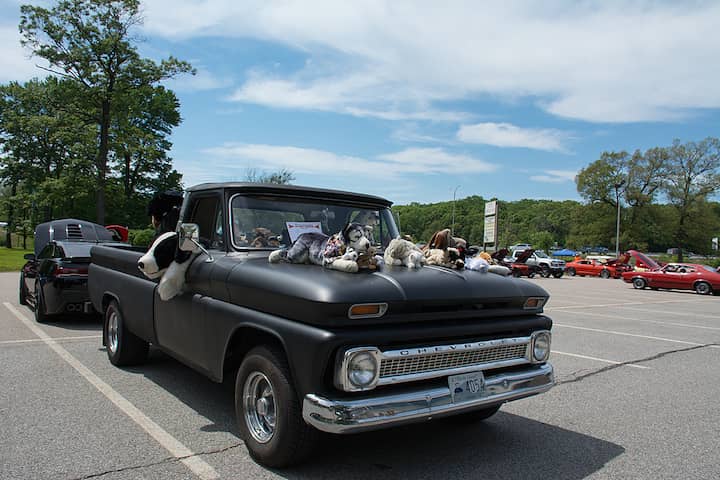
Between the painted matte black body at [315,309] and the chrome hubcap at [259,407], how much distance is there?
30cm

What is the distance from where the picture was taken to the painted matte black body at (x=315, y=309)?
307 centimetres

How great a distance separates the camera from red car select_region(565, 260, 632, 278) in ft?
124

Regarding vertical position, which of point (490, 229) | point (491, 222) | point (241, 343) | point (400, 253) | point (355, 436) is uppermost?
point (491, 222)

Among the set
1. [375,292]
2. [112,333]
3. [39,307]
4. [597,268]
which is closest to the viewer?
[375,292]

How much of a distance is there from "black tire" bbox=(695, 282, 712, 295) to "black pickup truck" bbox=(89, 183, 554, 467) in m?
23.8

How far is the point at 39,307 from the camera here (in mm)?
9141

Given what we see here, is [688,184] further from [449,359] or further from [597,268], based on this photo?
[449,359]

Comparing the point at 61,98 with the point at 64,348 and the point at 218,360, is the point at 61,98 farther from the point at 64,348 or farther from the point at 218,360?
the point at 218,360

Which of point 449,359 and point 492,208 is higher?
point 492,208

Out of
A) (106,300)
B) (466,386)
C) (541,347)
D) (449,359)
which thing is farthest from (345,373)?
(106,300)

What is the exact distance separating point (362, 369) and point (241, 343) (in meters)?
1.15

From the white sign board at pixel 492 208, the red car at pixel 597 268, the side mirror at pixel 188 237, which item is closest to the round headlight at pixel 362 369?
the side mirror at pixel 188 237

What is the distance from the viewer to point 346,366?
118 inches

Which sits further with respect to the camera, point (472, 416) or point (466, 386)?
point (472, 416)
